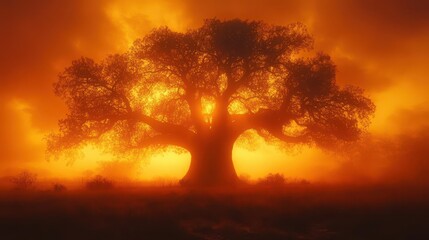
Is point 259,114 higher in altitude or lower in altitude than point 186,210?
higher

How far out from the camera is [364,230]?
69.4 ft

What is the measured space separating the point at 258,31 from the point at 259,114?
21.2ft

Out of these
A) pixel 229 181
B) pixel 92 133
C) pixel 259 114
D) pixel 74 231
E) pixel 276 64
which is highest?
pixel 276 64

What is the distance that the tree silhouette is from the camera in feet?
129

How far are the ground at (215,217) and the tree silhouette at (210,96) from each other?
11.9 metres

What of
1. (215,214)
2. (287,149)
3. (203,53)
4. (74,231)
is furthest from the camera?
(287,149)

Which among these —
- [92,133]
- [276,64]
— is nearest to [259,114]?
[276,64]

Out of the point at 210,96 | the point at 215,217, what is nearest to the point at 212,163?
the point at 210,96

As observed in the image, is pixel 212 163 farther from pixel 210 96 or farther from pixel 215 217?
pixel 215 217

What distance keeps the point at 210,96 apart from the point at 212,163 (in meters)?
5.30

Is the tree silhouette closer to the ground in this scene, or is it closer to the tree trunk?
the tree trunk

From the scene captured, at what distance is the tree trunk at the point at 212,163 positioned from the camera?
41.2 metres

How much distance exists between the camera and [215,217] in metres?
23.6

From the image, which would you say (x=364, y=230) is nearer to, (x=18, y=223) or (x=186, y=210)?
(x=186, y=210)
